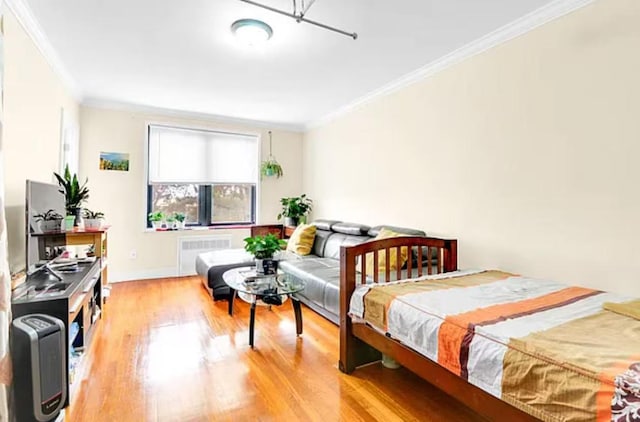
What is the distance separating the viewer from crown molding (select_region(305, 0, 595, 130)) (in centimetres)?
222

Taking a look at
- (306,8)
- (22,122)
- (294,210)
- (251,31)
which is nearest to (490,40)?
(306,8)

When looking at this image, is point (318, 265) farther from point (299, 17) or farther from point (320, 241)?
point (299, 17)

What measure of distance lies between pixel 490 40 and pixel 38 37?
3.58 meters

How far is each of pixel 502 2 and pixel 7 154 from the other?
3422 millimetres

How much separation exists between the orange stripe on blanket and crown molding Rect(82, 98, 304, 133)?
4.56 m

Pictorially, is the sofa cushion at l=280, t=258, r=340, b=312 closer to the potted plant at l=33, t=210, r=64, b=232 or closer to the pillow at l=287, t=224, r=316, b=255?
the pillow at l=287, t=224, r=316, b=255

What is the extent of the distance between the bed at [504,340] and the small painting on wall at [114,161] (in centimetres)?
380

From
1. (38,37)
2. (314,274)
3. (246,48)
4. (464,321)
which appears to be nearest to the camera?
(464,321)

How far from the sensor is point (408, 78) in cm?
349

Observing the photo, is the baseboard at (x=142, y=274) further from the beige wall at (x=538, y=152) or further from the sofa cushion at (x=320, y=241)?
the beige wall at (x=538, y=152)

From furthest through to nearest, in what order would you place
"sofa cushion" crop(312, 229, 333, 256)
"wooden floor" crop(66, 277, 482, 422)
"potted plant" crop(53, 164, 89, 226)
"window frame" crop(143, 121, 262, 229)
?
"window frame" crop(143, 121, 262, 229), "sofa cushion" crop(312, 229, 333, 256), "potted plant" crop(53, 164, 89, 226), "wooden floor" crop(66, 277, 482, 422)

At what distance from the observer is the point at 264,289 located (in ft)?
8.91

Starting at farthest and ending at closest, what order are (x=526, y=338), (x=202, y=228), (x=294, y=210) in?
(x=294, y=210) → (x=202, y=228) → (x=526, y=338)

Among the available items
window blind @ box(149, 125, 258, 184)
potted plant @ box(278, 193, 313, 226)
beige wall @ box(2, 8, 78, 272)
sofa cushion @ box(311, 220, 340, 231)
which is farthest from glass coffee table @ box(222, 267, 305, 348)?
window blind @ box(149, 125, 258, 184)
